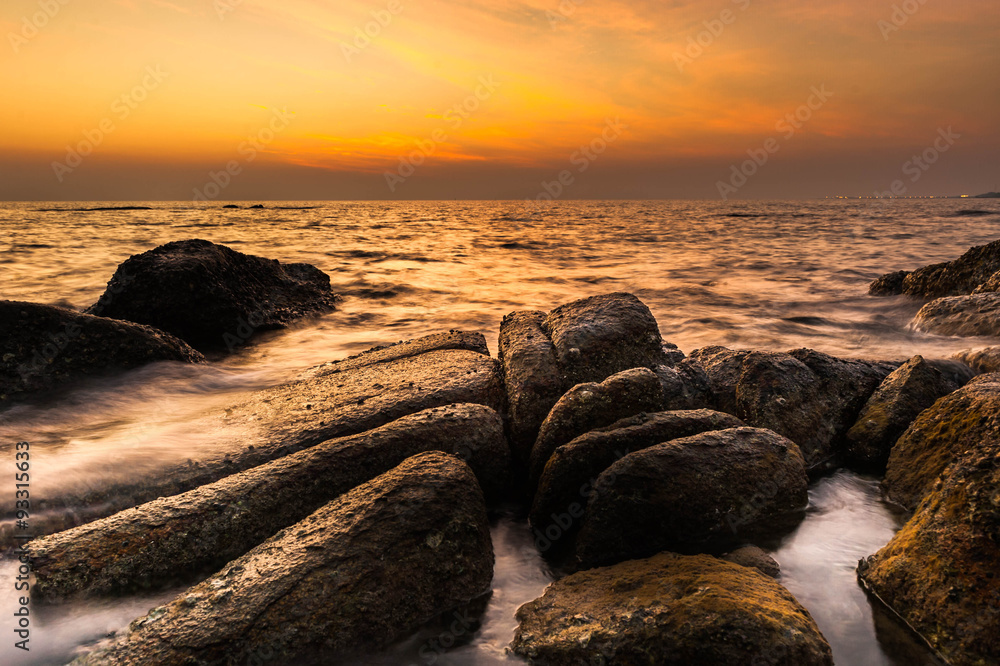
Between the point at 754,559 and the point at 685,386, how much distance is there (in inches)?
60.6

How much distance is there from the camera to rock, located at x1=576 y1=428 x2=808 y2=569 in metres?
2.69

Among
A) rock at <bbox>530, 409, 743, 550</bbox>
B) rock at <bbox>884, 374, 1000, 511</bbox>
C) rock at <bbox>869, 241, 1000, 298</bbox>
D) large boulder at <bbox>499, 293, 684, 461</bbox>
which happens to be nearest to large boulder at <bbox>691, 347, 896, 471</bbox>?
rock at <bbox>884, 374, 1000, 511</bbox>

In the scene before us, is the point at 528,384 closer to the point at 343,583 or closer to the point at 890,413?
the point at 343,583

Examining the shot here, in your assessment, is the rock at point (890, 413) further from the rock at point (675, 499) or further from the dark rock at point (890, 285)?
the dark rock at point (890, 285)

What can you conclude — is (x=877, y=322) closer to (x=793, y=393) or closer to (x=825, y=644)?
(x=793, y=393)

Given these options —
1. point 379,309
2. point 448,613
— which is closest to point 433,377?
point 448,613

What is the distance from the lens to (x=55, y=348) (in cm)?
492

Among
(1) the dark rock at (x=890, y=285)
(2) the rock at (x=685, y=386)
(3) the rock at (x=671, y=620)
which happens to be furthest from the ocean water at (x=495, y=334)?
(2) the rock at (x=685, y=386)

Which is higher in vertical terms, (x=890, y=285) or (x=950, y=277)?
(x=950, y=277)

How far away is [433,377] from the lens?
13.4 feet

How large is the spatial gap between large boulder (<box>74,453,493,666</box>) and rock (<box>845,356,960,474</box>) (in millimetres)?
2971

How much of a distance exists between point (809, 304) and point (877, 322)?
1918 mm

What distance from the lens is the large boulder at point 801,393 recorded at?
3.79 m

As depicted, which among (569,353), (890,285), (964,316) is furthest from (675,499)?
(890,285)
